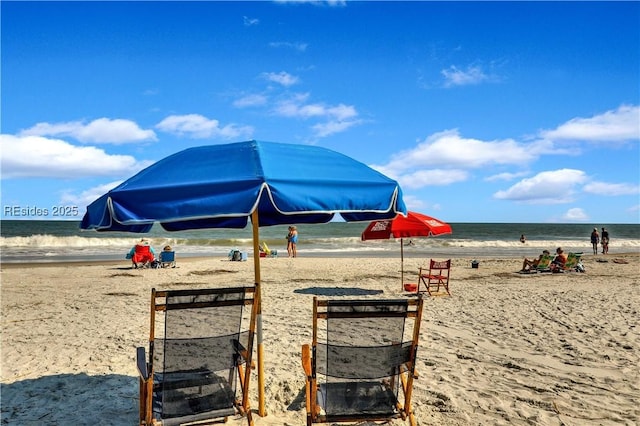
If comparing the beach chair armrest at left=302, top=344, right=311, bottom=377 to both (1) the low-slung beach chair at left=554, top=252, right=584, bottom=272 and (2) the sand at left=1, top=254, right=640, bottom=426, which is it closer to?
(2) the sand at left=1, top=254, right=640, bottom=426

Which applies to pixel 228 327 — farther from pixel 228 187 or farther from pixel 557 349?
pixel 557 349

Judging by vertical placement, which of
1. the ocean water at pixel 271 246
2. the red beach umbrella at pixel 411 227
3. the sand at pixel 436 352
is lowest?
the sand at pixel 436 352

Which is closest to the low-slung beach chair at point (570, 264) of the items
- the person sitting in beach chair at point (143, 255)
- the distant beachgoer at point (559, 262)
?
the distant beachgoer at point (559, 262)

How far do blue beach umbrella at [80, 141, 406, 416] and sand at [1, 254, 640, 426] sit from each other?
1720 mm

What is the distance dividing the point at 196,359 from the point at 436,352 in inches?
136

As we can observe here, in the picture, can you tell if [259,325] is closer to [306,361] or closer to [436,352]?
[306,361]

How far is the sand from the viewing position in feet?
14.6

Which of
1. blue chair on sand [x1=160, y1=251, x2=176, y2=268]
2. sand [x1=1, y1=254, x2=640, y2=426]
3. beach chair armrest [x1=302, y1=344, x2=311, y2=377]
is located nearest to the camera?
beach chair armrest [x1=302, y1=344, x2=311, y2=377]

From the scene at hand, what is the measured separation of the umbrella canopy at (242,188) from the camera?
315cm

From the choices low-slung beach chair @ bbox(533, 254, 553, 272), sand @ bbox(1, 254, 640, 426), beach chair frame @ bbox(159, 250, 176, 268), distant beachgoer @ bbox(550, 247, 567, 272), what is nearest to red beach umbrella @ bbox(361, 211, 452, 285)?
sand @ bbox(1, 254, 640, 426)

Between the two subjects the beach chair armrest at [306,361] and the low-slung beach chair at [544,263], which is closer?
the beach chair armrest at [306,361]

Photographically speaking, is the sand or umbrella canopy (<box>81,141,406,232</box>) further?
the sand

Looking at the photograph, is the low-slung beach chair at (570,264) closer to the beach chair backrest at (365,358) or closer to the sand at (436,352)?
the sand at (436,352)

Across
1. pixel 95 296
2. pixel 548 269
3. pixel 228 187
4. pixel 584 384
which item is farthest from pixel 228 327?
pixel 548 269
